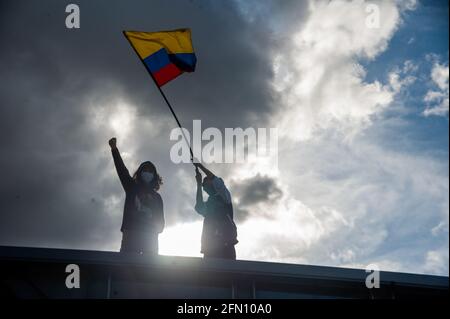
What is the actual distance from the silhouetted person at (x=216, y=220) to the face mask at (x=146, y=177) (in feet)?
3.14

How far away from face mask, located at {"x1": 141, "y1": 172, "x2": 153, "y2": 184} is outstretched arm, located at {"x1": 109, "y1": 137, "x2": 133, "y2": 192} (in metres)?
0.20

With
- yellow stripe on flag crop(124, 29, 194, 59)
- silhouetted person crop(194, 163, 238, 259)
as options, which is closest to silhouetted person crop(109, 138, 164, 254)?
silhouetted person crop(194, 163, 238, 259)

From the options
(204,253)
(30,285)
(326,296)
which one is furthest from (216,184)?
(30,285)

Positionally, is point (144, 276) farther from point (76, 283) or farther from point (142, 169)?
point (142, 169)

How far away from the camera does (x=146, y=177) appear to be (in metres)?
7.48

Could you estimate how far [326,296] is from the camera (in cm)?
706

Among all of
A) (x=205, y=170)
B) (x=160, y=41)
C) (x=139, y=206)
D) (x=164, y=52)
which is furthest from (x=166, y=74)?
(x=139, y=206)

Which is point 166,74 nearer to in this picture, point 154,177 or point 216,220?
point 154,177

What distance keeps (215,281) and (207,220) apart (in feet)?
4.41

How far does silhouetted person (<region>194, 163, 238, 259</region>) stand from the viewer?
24.9 ft

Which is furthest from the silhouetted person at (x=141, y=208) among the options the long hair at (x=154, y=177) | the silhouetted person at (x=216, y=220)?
the silhouetted person at (x=216, y=220)

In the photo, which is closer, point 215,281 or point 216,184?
point 215,281

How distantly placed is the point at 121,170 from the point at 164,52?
325cm
